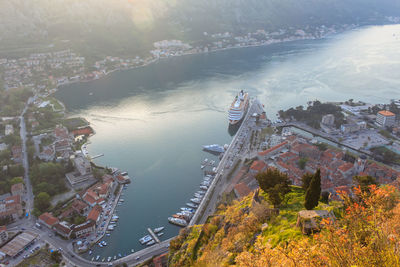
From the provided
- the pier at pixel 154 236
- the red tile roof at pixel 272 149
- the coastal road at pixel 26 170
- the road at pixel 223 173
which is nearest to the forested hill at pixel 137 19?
the coastal road at pixel 26 170

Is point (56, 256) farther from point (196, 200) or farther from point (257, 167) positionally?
point (257, 167)

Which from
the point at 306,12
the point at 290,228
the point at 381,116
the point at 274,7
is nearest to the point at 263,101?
the point at 381,116

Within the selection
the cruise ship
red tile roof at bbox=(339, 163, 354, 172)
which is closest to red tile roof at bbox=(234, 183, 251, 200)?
red tile roof at bbox=(339, 163, 354, 172)

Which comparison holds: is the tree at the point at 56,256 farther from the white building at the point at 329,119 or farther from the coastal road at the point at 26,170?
the white building at the point at 329,119

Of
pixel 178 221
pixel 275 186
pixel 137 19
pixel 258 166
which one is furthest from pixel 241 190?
pixel 137 19

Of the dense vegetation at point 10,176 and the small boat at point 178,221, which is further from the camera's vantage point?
the dense vegetation at point 10,176

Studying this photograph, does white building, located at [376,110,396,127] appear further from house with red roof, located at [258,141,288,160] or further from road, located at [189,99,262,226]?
road, located at [189,99,262,226]
